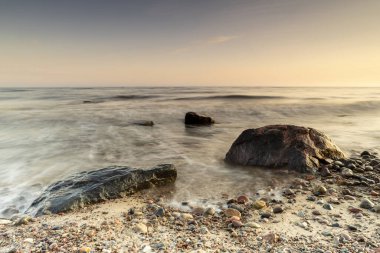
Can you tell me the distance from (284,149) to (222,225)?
3.76 m

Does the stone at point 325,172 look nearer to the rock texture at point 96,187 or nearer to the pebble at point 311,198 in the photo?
the pebble at point 311,198

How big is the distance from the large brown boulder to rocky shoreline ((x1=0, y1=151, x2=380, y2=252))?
1360 millimetres

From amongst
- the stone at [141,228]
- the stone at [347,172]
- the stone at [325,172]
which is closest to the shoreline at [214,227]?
the stone at [141,228]

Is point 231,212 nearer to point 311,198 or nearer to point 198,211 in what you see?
point 198,211

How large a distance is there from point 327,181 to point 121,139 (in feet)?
27.9

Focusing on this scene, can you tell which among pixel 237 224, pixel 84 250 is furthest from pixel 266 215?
pixel 84 250

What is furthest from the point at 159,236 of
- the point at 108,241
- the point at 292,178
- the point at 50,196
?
the point at 292,178

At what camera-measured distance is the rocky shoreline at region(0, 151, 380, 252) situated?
362 cm

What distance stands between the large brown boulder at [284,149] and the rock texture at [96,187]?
2264mm

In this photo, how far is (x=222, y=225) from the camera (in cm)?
431

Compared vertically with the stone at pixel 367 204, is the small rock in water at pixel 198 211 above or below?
below

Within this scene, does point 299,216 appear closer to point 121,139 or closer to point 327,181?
point 327,181

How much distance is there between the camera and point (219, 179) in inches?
263

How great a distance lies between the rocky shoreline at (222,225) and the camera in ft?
11.9
